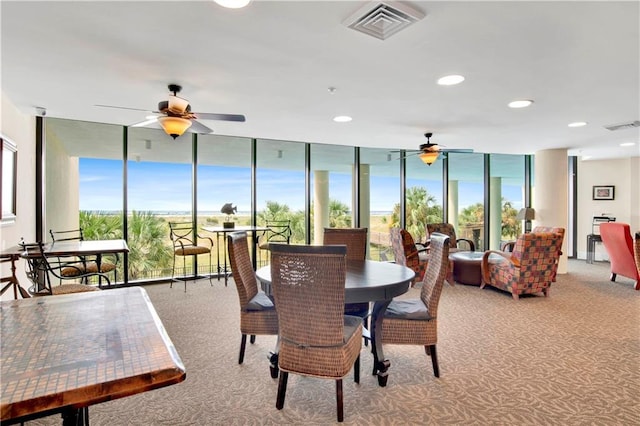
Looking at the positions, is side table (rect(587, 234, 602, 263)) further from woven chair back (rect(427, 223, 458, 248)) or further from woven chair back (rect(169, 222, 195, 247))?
woven chair back (rect(169, 222, 195, 247))

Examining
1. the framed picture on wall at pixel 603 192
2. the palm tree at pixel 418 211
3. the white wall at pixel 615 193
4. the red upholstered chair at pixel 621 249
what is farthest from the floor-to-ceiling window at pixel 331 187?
the framed picture on wall at pixel 603 192

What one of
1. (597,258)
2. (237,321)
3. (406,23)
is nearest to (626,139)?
(597,258)

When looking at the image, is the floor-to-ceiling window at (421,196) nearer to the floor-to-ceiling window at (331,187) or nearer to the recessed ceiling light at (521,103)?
the floor-to-ceiling window at (331,187)

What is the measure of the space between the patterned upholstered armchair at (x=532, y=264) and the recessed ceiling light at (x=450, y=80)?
2711 mm

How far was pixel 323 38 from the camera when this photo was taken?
2.49 meters

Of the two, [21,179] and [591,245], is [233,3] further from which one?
[591,245]

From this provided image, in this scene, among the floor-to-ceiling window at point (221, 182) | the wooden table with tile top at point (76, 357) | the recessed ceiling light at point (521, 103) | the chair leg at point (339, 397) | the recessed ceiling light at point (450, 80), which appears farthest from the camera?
the floor-to-ceiling window at point (221, 182)

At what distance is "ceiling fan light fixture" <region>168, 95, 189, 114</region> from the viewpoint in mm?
3305

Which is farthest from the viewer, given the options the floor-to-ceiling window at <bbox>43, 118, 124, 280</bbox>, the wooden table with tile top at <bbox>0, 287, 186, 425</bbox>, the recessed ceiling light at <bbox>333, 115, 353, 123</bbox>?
the floor-to-ceiling window at <bbox>43, 118, 124, 280</bbox>

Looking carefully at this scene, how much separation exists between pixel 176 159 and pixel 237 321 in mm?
3541

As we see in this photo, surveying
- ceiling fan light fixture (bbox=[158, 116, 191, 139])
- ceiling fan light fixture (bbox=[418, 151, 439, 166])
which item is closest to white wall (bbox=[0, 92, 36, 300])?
ceiling fan light fixture (bbox=[158, 116, 191, 139])

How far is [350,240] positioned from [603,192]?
8.26 metres

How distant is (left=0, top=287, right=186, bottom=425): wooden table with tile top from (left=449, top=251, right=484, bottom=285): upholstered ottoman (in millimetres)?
5564

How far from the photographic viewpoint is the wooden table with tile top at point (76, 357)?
792 millimetres
